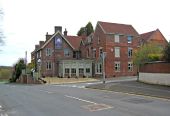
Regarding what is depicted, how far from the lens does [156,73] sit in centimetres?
3625

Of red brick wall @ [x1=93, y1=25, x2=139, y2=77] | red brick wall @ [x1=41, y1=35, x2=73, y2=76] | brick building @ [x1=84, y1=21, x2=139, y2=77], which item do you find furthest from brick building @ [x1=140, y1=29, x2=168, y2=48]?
red brick wall @ [x1=41, y1=35, x2=73, y2=76]

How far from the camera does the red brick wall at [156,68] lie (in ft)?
113

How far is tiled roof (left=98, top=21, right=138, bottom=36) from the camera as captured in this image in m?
66.4

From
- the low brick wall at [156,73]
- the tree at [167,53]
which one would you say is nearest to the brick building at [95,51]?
the low brick wall at [156,73]

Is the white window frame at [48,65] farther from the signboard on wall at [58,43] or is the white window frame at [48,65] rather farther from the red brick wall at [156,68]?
the red brick wall at [156,68]

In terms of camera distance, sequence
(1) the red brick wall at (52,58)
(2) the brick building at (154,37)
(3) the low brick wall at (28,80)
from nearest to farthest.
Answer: (3) the low brick wall at (28,80) → (2) the brick building at (154,37) → (1) the red brick wall at (52,58)

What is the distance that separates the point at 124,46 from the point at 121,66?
12.7ft

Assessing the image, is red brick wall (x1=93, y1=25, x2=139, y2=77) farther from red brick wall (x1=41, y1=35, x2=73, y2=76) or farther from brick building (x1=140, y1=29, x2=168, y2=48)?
red brick wall (x1=41, y1=35, x2=73, y2=76)

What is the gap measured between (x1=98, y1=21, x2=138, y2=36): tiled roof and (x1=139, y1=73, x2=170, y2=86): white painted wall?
2619cm

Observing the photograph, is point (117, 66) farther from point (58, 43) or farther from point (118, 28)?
point (58, 43)

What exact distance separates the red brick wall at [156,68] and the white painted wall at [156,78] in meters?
0.40

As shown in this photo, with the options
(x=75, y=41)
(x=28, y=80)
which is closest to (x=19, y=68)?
(x=75, y=41)

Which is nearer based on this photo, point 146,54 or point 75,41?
point 146,54

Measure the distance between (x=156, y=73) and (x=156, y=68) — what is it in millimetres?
716
